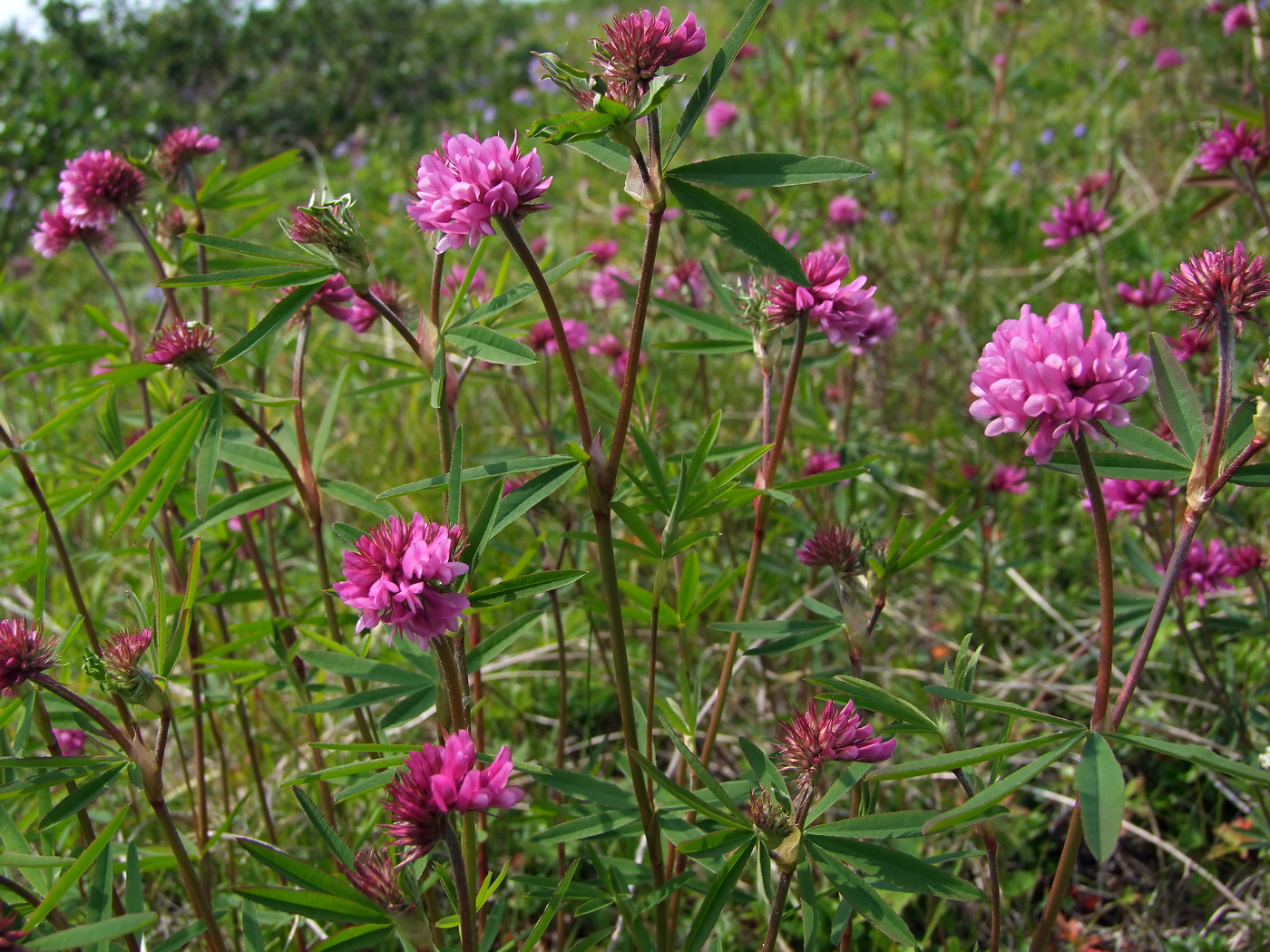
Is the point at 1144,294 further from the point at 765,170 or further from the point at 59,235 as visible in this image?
the point at 59,235

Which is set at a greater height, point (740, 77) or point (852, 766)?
point (740, 77)

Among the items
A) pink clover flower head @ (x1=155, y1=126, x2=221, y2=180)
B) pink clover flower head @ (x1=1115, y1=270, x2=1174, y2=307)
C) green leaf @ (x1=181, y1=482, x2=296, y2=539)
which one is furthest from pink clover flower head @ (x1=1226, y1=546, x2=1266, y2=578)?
pink clover flower head @ (x1=155, y1=126, x2=221, y2=180)

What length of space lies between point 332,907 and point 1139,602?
2.05 meters

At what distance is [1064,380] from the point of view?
1.26 metres

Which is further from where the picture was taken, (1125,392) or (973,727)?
(973,727)

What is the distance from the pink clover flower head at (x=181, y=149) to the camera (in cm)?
237

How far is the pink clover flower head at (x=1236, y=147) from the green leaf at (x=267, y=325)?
2.56m

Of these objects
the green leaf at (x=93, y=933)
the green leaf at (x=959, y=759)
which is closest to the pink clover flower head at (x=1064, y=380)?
the green leaf at (x=959, y=759)

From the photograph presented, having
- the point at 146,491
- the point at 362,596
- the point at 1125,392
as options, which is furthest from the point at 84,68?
the point at 1125,392

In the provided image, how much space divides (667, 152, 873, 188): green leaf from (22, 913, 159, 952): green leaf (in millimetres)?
1232

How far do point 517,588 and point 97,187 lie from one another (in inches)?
63.6

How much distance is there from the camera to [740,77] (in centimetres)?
514

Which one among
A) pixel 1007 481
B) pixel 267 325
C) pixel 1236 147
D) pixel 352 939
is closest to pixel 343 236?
pixel 267 325

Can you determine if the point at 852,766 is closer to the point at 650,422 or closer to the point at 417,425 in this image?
the point at 650,422
